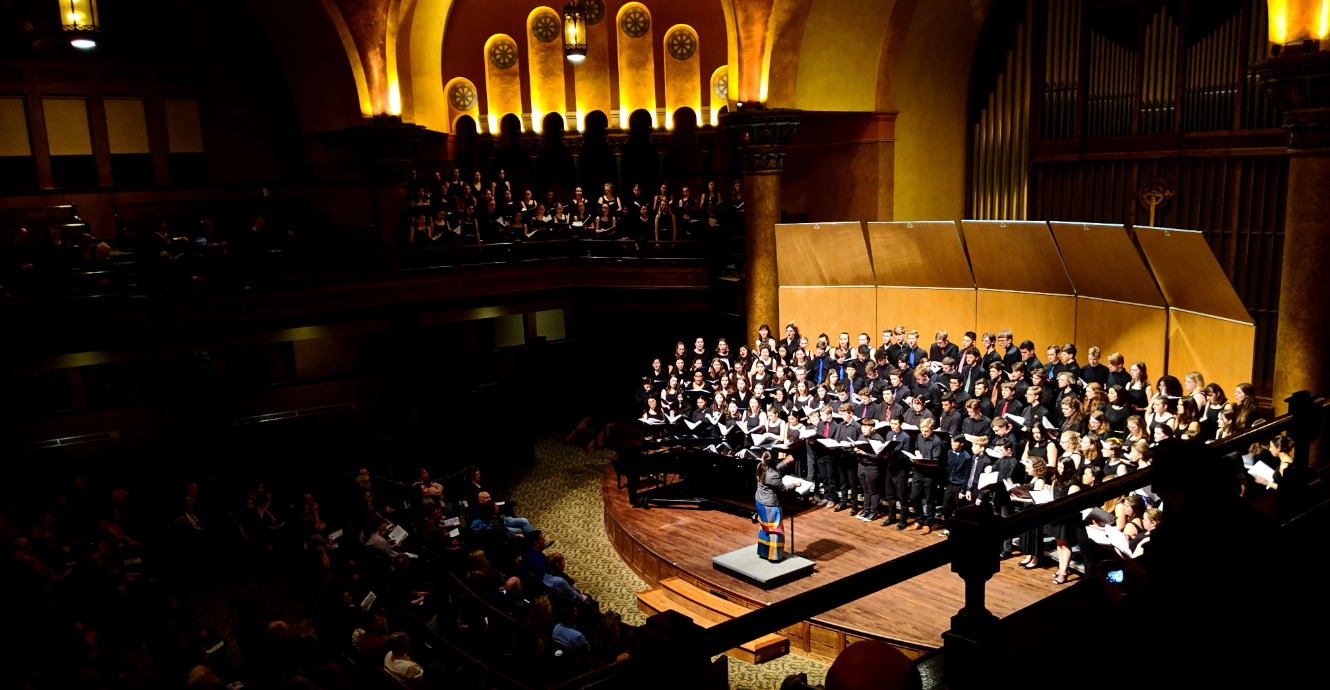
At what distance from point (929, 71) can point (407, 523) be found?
37.7 ft

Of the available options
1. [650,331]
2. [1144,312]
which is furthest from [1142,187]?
[650,331]

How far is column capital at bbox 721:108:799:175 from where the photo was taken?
1473cm

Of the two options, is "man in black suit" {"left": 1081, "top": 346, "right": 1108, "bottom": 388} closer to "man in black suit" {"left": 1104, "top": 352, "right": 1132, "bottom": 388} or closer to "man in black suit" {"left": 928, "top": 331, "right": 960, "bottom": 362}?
"man in black suit" {"left": 1104, "top": 352, "right": 1132, "bottom": 388}

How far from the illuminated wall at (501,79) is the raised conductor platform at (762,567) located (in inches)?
500

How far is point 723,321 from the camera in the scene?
661 inches

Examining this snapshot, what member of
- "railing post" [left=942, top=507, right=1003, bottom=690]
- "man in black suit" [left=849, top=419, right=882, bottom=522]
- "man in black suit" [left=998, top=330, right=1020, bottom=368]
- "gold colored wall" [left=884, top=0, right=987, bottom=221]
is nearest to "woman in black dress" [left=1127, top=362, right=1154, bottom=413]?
"man in black suit" [left=998, top=330, right=1020, bottom=368]

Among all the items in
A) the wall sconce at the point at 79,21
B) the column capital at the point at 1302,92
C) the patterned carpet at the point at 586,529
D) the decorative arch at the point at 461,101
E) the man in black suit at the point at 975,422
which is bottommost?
the patterned carpet at the point at 586,529

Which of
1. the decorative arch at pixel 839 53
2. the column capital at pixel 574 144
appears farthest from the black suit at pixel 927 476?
the column capital at pixel 574 144

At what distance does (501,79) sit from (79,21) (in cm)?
1136

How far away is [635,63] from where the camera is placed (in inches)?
758

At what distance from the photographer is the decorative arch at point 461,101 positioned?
63.8 feet

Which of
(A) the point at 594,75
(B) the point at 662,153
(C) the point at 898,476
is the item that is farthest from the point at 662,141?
(C) the point at 898,476

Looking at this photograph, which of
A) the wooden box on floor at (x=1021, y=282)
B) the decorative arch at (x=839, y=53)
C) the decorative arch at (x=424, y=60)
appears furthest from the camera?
the decorative arch at (x=424, y=60)

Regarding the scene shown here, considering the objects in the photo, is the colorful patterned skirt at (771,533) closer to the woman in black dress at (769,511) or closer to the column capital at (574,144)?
the woman in black dress at (769,511)
